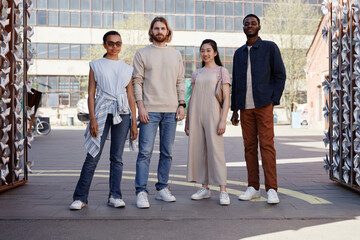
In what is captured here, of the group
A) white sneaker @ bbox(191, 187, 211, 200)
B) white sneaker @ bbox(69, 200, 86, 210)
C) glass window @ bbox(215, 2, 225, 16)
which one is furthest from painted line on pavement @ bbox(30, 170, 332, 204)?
glass window @ bbox(215, 2, 225, 16)

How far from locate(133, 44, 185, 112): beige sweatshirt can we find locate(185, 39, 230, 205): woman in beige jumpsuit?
33cm

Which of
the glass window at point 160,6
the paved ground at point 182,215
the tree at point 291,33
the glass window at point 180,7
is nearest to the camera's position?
the paved ground at point 182,215

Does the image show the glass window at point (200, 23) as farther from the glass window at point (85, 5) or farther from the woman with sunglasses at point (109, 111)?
the woman with sunglasses at point (109, 111)

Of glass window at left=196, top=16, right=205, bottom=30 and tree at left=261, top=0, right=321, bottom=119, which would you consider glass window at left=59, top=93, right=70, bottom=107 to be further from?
tree at left=261, top=0, right=321, bottom=119

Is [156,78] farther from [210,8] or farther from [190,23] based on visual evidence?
[210,8]

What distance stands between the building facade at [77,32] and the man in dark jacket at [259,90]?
37052 millimetres

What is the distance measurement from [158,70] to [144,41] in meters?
36.6

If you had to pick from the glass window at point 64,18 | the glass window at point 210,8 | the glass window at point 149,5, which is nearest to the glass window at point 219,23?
the glass window at point 210,8

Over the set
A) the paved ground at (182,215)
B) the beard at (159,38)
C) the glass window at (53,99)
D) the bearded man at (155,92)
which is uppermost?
the glass window at (53,99)

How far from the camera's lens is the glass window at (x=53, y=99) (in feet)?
140

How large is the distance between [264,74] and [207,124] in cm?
85

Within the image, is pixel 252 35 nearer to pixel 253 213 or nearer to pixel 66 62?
pixel 253 213

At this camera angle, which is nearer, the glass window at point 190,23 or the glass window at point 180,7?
the glass window at point 180,7

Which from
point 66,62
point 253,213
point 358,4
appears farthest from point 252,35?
point 66,62
